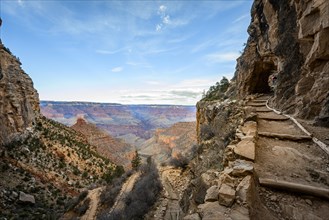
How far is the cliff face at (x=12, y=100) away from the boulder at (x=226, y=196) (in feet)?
103

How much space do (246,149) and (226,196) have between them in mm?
2183

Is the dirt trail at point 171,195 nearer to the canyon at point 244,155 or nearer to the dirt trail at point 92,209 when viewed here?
the canyon at point 244,155

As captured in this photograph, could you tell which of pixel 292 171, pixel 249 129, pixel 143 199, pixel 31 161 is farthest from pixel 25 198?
pixel 292 171

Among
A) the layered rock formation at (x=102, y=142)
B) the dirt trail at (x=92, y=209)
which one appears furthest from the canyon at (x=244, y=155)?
the layered rock formation at (x=102, y=142)

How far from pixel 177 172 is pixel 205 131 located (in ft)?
15.8

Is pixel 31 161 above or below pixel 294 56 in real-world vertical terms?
below

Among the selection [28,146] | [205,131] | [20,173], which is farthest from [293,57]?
[28,146]

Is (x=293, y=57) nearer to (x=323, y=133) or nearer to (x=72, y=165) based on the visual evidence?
(x=323, y=133)

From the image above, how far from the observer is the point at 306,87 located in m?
9.45

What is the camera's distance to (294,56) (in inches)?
464

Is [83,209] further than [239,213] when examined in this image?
Yes

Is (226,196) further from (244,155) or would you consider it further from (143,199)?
(143,199)

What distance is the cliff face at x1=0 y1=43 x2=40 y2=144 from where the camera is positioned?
3061 cm

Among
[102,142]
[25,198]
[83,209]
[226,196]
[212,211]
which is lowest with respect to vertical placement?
[102,142]
